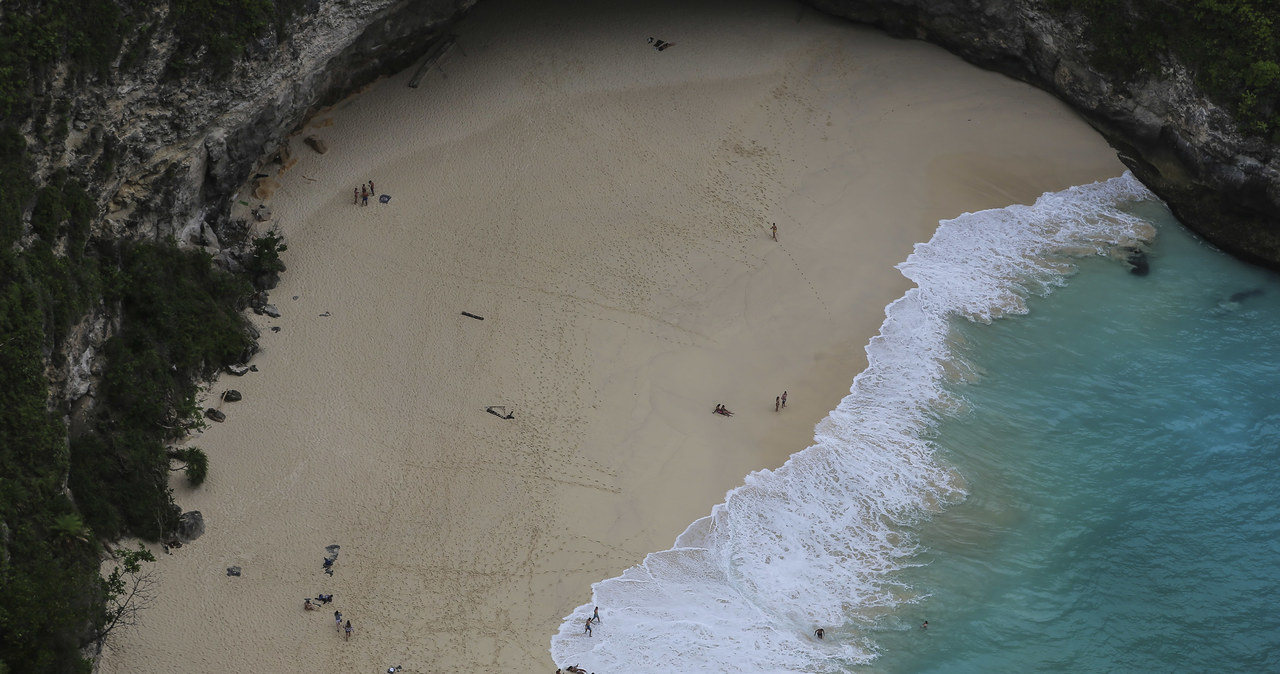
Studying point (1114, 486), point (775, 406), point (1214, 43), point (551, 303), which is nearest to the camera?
point (1114, 486)

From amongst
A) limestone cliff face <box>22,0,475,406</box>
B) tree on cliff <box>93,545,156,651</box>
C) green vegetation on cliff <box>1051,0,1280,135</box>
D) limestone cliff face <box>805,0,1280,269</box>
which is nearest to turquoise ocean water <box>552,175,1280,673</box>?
limestone cliff face <box>805,0,1280,269</box>

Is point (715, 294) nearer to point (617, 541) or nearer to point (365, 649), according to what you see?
point (617, 541)

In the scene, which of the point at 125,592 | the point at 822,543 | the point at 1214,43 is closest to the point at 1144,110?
the point at 1214,43

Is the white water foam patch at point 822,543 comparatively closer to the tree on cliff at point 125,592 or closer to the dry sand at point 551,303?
the dry sand at point 551,303

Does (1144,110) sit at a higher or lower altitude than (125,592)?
higher

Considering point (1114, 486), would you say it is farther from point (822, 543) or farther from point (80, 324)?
point (80, 324)

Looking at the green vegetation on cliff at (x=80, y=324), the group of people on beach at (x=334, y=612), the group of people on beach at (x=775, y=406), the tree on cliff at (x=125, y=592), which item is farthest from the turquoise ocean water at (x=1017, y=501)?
the green vegetation on cliff at (x=80, y=324)

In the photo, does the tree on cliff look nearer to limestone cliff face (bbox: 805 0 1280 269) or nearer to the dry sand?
the dry sand
